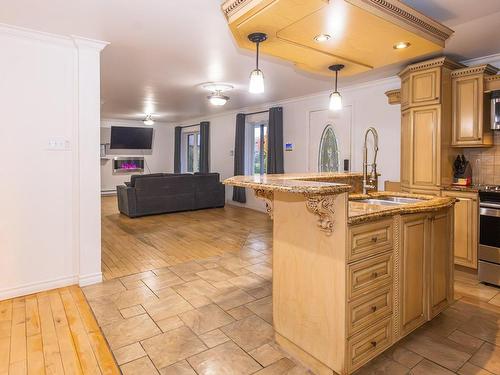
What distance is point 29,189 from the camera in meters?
2.90

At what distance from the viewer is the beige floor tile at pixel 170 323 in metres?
2.37

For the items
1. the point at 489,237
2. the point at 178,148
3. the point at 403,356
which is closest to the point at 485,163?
the point at 489,237

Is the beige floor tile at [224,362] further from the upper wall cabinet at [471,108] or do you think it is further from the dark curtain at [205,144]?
the dark curtain at [205,144]

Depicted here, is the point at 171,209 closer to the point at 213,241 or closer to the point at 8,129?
the point at 213,241

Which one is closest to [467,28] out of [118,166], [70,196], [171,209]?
[70,196]

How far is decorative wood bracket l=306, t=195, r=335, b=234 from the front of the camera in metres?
1.69

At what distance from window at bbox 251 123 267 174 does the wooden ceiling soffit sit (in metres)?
4.53

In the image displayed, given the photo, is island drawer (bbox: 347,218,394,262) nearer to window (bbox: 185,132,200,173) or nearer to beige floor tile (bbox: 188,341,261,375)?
beige floor tile (bbox: 188,341,261,375)

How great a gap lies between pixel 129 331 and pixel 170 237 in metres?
2.71

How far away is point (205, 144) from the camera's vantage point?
29.2ft

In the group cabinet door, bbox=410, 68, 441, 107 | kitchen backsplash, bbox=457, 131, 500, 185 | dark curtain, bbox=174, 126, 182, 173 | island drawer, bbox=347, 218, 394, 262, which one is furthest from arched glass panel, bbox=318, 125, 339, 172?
dark curtain, bbox=174, 126, 182, 173

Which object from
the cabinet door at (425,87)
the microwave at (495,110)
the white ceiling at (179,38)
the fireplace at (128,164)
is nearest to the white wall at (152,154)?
the fireplace at (128,164)

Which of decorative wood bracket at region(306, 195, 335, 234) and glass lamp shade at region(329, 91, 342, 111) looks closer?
decorative wood bracket at region(306, 195, 335, 234)

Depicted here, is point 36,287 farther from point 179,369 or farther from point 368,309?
point 368,309
